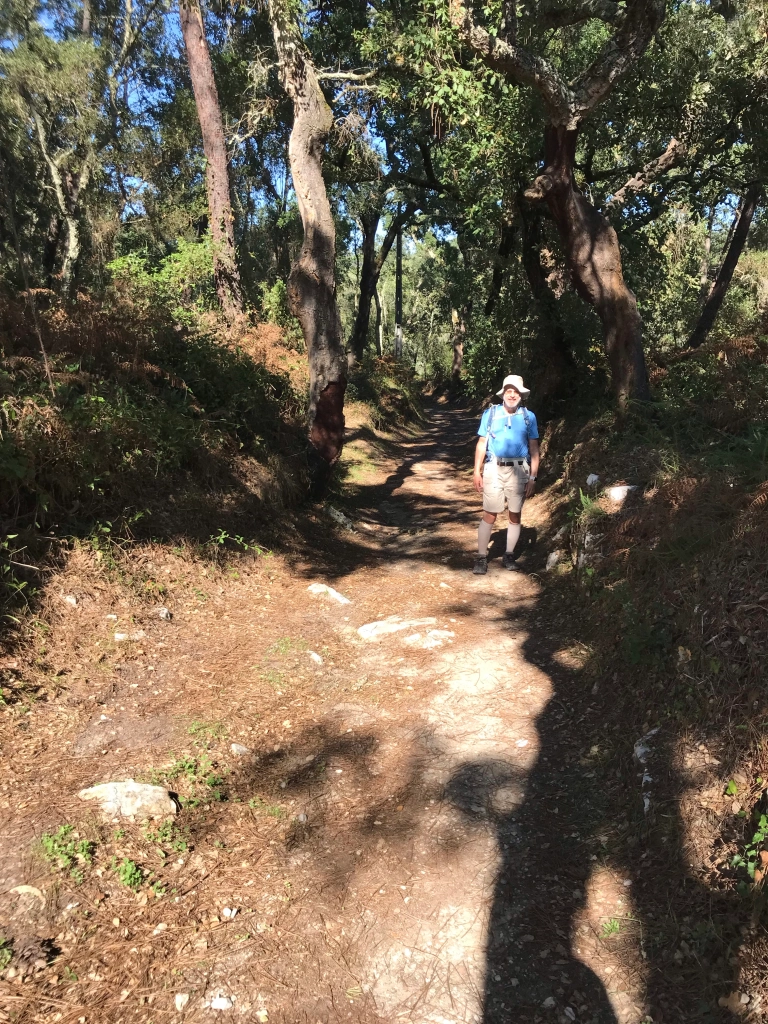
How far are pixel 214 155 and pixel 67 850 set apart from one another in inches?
421

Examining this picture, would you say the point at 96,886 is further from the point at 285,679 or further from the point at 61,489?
the point at 61,489

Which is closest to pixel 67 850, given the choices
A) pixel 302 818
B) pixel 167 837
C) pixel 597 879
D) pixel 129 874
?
pixel 129 874

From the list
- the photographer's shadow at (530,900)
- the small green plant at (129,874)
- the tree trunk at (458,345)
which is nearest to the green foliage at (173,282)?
the small green plant at (129,874)

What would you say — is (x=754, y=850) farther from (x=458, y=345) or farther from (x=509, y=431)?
(x=458, y=345)

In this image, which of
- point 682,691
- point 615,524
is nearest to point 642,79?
point 615,524

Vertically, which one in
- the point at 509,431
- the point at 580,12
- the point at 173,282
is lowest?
the point at 509,431

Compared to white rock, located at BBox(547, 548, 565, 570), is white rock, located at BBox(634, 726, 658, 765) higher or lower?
lower

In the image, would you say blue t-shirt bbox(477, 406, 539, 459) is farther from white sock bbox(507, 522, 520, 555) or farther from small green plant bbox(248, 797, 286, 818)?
small green plant bbox(248, 797, 286, 818)

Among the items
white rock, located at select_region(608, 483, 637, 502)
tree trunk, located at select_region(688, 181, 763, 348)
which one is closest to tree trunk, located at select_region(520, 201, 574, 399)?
tree trunk, located at select_region(688, 181, 763, 348)

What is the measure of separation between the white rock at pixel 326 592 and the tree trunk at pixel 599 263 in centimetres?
458

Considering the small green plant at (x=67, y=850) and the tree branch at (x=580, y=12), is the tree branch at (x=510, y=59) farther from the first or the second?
the small green plant at (x=67, y=850)

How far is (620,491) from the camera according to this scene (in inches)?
236

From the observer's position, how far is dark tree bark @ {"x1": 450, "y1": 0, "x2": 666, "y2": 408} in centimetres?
695

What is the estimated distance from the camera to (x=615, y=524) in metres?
5.54
